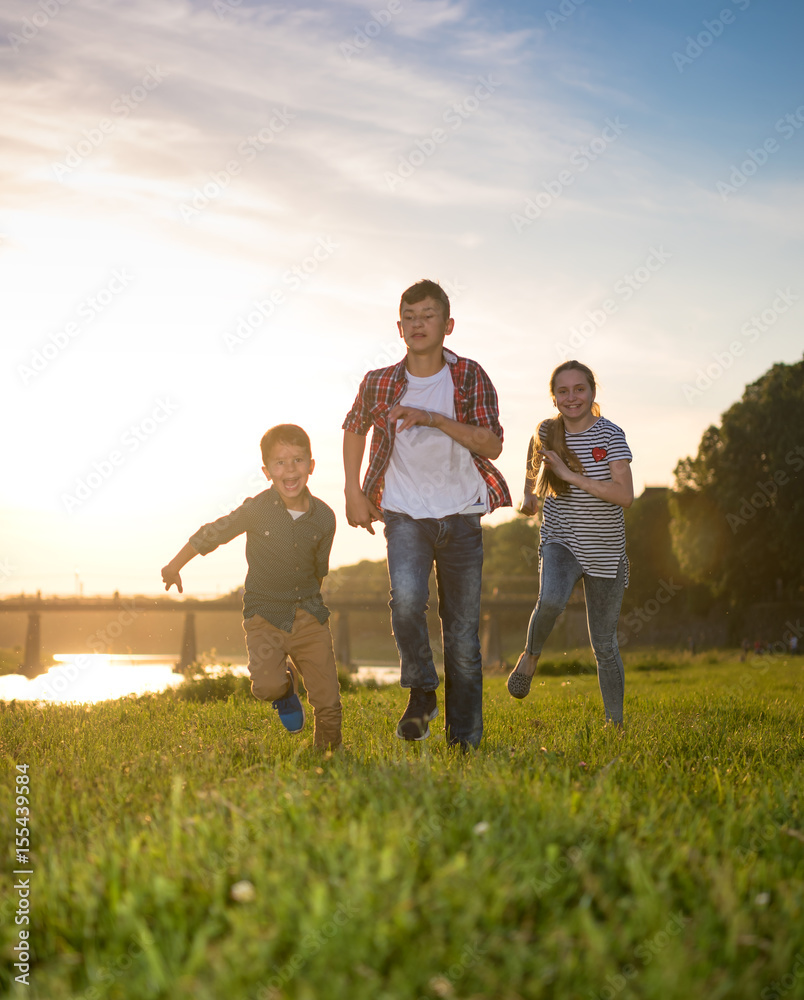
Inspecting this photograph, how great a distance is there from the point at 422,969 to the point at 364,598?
238 feet

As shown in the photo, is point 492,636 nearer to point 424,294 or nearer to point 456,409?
point 456,409

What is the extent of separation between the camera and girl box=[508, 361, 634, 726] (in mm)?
6805

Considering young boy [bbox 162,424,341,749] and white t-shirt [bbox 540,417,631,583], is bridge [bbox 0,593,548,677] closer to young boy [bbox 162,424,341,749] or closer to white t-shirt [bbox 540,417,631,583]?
white t-shirt [bbox 540,417,631,583]

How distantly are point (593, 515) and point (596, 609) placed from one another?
2.43ft

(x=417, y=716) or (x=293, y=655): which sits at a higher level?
(x=293, y=655)

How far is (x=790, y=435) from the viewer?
137 feet

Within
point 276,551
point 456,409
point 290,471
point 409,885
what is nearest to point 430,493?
point 456,409

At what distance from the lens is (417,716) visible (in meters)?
5.87

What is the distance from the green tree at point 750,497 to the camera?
41.5 meters

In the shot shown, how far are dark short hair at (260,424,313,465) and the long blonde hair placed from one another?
201 cm

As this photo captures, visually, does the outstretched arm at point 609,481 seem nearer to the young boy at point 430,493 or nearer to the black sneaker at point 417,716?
the young boy at point 430,493

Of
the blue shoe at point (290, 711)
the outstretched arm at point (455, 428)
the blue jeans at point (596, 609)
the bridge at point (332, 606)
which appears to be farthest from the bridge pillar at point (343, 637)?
the outstretched arm at point (455, 428)

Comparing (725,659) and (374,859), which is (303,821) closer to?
(374,859)

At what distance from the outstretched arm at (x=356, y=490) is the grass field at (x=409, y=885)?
2054 mm
